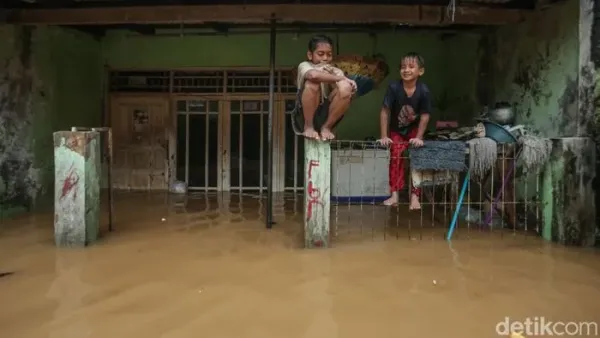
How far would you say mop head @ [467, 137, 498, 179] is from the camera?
5254 millimetres

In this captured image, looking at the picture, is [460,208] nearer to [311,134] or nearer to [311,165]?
[311,165]

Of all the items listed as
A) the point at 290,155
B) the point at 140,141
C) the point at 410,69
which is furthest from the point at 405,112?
the point at 140,141

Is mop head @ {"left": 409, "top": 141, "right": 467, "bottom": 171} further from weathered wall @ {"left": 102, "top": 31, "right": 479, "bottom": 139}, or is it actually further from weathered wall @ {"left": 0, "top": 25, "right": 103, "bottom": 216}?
weathered wall @ {"left": 0, "top": 25, "right": 103, "bottom": 216}

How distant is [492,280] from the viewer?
408 cm

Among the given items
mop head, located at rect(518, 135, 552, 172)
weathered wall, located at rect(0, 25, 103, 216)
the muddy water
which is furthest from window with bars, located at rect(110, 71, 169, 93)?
mop head, located at rect(518, 135, 552, 172)

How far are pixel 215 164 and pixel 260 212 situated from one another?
2917 millimetres

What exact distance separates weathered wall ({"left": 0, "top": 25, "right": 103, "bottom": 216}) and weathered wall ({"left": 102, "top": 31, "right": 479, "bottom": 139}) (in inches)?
41.6

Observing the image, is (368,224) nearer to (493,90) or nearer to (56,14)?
(493,90)

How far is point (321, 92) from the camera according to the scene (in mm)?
5043

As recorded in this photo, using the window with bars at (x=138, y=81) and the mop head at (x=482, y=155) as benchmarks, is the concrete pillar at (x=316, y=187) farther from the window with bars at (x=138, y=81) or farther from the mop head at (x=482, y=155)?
the window with bars at (x=138, y=81)

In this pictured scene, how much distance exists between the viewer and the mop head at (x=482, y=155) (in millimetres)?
5254

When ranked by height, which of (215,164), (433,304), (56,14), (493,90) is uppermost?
(56,14)

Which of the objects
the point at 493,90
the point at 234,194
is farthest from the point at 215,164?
the point at 493,90

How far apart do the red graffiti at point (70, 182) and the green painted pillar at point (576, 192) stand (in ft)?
15.3
